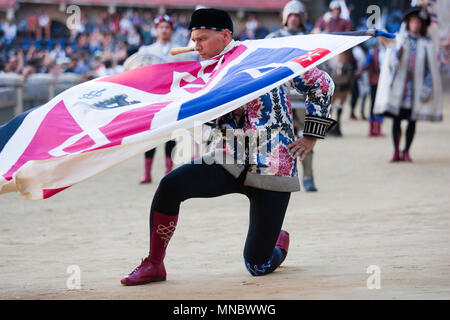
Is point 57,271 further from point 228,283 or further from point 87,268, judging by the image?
point 228,283

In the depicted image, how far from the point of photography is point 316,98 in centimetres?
478

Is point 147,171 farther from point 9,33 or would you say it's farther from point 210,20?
point 9,33

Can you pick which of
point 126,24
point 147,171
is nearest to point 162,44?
point 147,171

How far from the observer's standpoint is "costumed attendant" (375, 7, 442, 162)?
38.1 feet

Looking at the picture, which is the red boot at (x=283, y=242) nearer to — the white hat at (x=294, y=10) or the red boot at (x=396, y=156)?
the white hat at (x=294, y=10)

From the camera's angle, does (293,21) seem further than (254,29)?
No

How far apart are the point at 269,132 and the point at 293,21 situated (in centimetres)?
442

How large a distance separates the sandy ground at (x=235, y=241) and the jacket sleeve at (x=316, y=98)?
0.89 metres

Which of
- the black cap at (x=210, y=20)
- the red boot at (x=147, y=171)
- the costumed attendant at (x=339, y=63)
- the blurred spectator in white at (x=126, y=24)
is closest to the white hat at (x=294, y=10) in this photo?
the red boot at (x=147, y=171)

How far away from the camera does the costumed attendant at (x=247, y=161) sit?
470 cm

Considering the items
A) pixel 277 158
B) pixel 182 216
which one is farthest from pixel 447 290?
pixel 182 216

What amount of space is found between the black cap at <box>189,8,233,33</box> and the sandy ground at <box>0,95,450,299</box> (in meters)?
1.51
